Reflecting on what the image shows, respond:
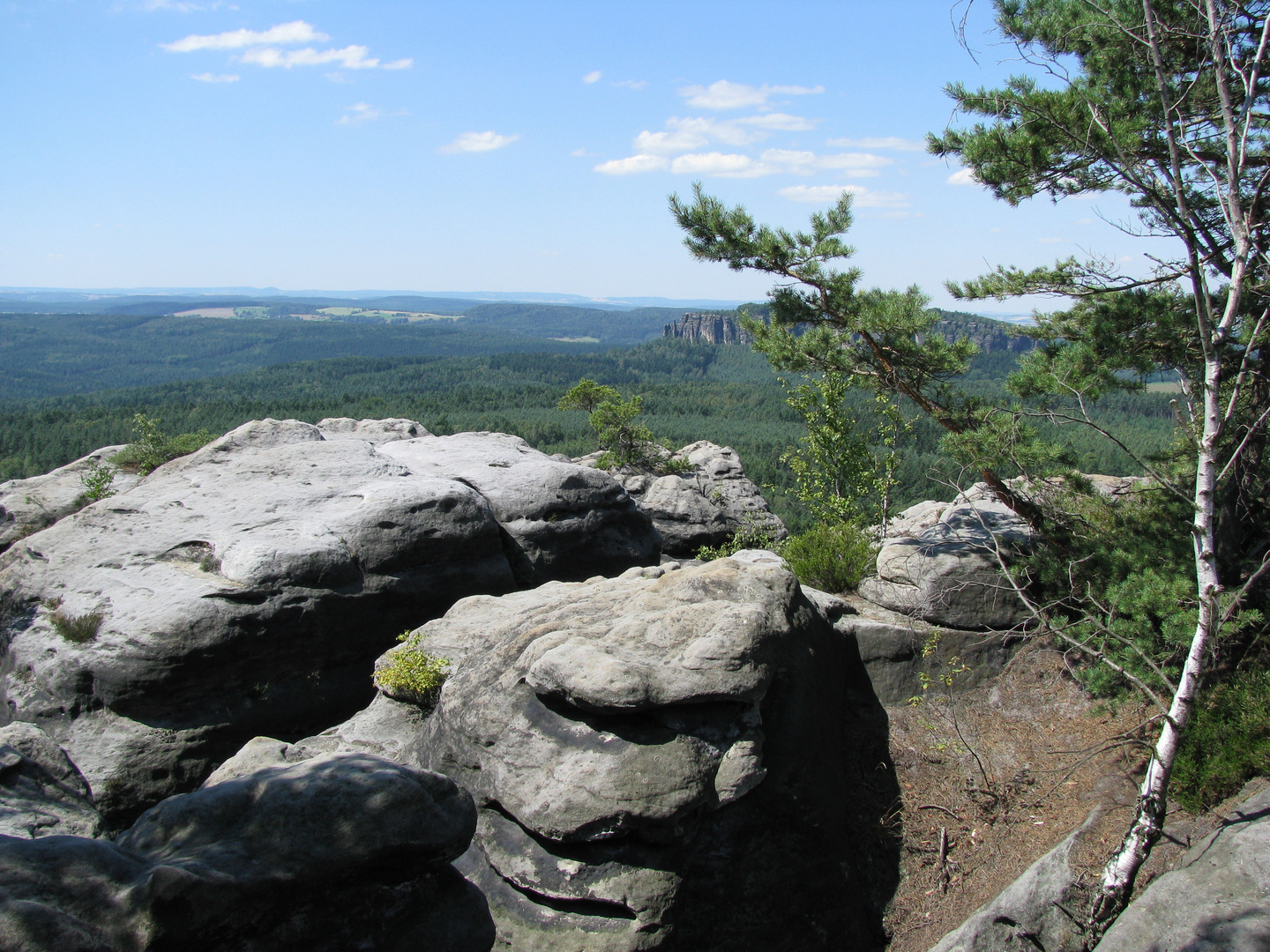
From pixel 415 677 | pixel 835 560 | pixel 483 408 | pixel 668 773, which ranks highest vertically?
pixel 835 560

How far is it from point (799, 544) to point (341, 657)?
8117 mm

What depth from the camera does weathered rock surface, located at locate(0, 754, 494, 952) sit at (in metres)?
4.64

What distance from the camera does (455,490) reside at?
1385 centimetres

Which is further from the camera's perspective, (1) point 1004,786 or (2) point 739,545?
(2) point 739,545

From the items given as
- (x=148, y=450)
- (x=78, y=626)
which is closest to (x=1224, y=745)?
(x=78, y=626)

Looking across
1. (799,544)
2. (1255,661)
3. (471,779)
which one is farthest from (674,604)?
(1255,661)

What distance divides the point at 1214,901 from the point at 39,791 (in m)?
11.4

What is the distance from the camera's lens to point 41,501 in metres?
15.2

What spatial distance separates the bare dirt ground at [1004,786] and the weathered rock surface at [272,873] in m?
5.20

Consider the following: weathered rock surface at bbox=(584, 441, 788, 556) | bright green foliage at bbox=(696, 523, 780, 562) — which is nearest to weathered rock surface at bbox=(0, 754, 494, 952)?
bright green foliage at bbox=(696, 523, 780, 562)

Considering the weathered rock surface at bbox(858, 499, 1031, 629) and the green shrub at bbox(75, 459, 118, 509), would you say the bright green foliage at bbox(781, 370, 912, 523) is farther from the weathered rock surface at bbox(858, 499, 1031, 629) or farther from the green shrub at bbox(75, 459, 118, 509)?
the green shrub at bbox(75, 459, 118, 509)

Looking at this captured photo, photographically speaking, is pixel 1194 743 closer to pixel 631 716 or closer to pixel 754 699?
pixel 754 699

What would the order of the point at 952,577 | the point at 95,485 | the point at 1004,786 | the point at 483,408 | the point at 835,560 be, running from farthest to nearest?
the point at 483,408 → the point at 95,485 → the point at 835,560 → the point at 952,577 → the point at 1004,786

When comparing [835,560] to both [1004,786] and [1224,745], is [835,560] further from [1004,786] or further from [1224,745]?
[1224,745]
